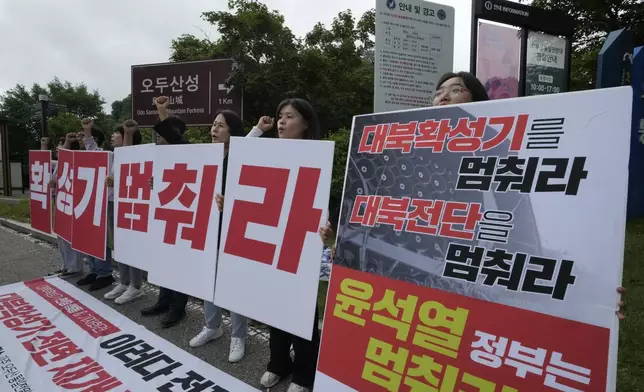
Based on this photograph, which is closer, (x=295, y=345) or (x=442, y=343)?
(x=442, y=343)

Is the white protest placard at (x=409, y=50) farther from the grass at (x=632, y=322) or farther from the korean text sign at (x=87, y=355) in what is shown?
the korean text sign at (x=87, y=355)

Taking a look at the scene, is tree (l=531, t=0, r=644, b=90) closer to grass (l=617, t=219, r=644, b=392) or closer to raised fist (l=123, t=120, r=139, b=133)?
grass (l=617, t=219, r=644, b=392)

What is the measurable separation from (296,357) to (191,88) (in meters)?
4.58

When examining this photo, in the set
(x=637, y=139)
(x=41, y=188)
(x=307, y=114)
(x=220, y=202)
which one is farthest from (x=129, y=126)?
(x=637, y=139)

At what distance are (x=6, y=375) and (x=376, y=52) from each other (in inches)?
146

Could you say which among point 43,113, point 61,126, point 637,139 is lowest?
point 637,139

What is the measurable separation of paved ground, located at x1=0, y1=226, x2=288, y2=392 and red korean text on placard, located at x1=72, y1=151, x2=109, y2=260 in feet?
1.91

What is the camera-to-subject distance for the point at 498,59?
15.5 feet

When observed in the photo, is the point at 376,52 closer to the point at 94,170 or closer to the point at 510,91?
the point at 510,91

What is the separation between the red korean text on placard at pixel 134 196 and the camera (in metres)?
3.34

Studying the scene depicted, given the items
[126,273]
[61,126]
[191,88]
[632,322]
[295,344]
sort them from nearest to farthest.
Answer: [295,344] → [632,322] → [126,273] → [191,88] → [61,126]

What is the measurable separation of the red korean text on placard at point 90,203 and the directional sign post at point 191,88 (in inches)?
79.8

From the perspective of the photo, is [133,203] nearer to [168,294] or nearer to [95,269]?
[168,294]

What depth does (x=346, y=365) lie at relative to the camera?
1793 mm
